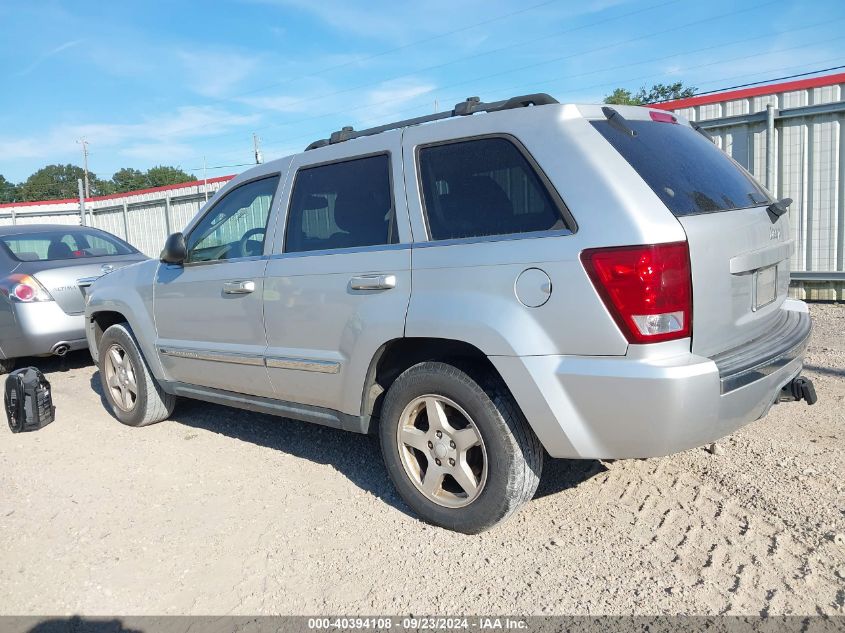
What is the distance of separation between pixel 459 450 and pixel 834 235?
7.50 m

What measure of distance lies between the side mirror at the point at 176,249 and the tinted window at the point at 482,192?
1889mm

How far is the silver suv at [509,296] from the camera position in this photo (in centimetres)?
265

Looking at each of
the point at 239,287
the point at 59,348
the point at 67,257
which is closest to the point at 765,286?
the point at 239,287

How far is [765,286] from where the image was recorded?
10.3 ft

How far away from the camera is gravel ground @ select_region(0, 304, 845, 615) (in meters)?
2.75

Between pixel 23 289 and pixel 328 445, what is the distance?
154 inches

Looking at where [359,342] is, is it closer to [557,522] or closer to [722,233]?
[557,522]

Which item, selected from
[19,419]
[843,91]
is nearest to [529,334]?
[19,419]

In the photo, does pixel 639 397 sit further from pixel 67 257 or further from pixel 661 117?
pixel 67 257

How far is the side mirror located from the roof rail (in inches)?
41.2

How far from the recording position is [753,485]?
3496mm

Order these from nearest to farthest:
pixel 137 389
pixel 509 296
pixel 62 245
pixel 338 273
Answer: pixel 509 296, pixel 338 273, pixel 137 389, pixel 62 245

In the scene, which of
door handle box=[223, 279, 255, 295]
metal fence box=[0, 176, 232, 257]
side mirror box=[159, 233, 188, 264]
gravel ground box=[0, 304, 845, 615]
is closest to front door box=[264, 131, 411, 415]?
door handle box=[223, 279, 255, 295]

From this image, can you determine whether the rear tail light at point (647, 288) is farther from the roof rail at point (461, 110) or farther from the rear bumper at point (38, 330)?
the rear bumper at point (38, 330)
